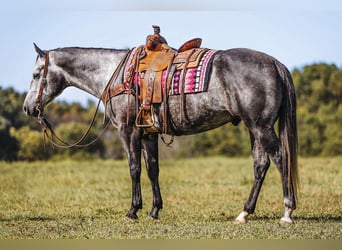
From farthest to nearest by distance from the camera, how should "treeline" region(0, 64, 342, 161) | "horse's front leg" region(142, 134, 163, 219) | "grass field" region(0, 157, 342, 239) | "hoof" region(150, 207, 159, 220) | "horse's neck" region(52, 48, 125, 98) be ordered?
1. "treeline" region(0, 64, 342, 161)
2. "horse's neck" region(52, 48, 125, 98)
3. "horse's front leg" region(142, 134, 163, 219)
4. "hoof" region(150, 207, 159, 220)
5. "grass field" region(0, 157, 342, 239)

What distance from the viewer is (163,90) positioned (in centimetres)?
822

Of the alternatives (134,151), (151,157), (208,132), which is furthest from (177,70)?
(208,132)

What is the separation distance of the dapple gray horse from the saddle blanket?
2.9 inches

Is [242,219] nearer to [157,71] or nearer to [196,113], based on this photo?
[196,113]

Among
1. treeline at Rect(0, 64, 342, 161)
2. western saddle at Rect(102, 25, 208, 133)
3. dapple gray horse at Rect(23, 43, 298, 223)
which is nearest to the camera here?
dapple gray horse at Rect(23, 43, 298, 223)

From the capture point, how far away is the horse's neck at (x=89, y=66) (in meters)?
8.96

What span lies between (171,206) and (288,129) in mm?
3446

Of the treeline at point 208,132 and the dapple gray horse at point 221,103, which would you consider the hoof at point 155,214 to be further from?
the treeline at point 208,132

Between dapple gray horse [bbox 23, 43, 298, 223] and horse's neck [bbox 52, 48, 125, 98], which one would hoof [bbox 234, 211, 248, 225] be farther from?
horse's neck [bbox 52, 48, 125, 98]

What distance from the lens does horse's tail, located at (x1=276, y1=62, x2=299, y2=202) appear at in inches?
300

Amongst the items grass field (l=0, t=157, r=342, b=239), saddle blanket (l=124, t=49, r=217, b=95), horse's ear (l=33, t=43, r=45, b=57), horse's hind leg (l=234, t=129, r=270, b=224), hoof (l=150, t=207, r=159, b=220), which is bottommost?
grass field (l=0, t=157, r=342, b=239)

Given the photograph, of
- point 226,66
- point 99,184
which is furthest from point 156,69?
point 99,184

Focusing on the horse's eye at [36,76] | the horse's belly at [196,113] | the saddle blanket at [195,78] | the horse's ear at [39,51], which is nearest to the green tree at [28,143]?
the horse's eye at [36,76]

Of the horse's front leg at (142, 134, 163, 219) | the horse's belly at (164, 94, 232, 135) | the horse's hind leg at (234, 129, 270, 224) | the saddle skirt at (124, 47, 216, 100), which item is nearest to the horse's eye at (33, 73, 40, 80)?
the saddle skirt at (124, 47, 216, 100)
